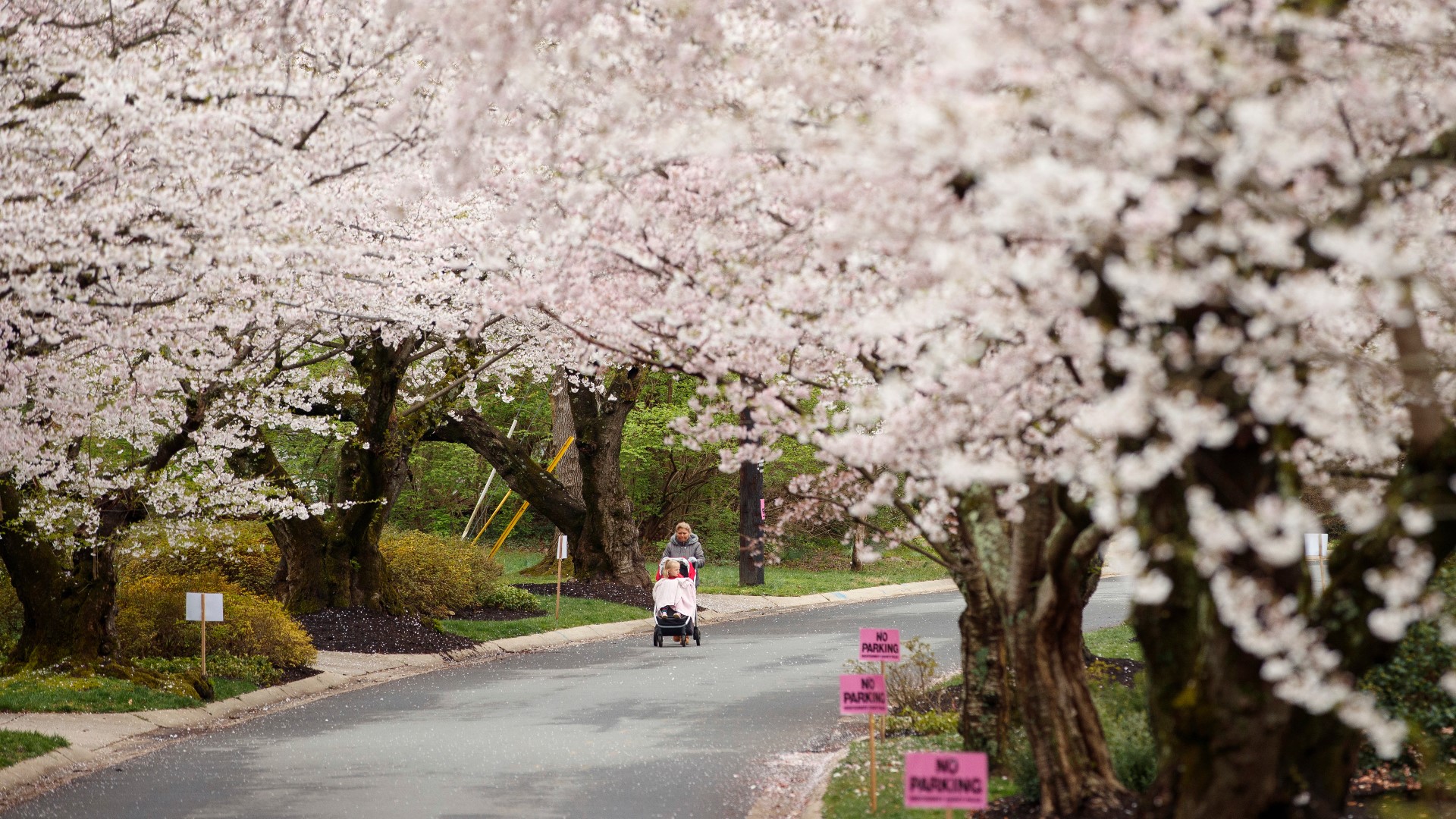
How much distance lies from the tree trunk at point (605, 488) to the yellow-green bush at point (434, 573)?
16.0 ft

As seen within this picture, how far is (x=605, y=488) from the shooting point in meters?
34.0

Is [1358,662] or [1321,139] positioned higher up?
[1321,139]

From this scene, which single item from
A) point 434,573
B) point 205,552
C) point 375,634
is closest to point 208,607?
point 375,634

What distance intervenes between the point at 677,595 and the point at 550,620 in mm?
4154

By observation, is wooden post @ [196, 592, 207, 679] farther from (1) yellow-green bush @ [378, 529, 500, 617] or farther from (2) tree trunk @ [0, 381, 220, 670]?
(1) yellow-green bush @ [378, 529, 500, 617]

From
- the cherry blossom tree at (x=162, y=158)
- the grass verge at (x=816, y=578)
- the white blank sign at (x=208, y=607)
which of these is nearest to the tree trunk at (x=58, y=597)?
the white blank sign at (x=208, y=607)

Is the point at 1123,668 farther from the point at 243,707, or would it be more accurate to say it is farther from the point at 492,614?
the point at 492,614

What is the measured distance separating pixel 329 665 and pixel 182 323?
8660 millimetres

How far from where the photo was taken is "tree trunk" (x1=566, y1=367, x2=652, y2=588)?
110ft

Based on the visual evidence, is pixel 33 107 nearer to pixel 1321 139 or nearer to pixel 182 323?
pixel 182 323

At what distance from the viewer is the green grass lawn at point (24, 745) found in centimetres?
1268

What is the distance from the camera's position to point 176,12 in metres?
12.3

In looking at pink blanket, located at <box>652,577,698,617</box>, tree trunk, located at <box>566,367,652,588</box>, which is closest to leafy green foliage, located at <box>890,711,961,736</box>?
pink blanket, located at <box>652,577,698,617</box>

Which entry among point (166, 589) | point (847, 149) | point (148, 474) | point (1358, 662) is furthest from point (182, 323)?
point (1358, 662)
